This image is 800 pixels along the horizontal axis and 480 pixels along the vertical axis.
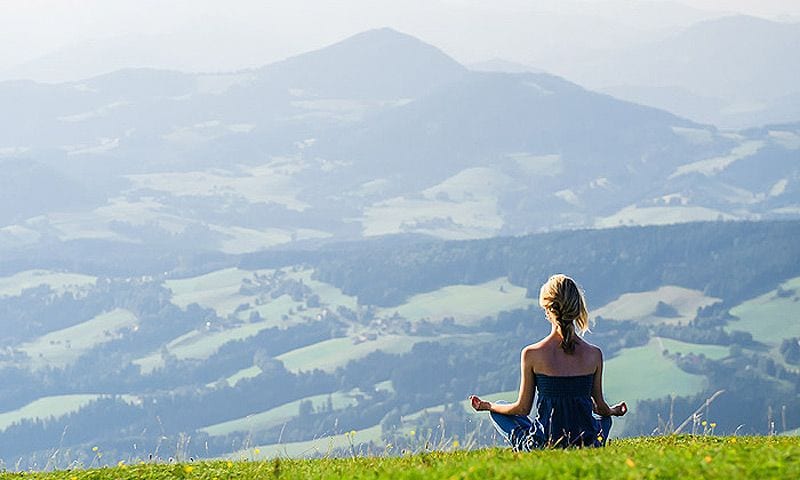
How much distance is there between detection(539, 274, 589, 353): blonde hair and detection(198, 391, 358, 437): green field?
518 ft

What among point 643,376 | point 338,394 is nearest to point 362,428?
point 338,394

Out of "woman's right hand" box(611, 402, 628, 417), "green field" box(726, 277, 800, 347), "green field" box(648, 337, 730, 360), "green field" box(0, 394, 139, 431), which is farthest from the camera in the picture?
"green field" box(0, 394, 139, 431)

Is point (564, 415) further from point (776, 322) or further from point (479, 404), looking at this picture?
point (776, 322)

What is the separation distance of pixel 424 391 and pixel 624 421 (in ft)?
209

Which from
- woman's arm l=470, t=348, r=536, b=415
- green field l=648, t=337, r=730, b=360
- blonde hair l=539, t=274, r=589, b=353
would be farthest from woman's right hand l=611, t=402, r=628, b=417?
green field l=648, t=337, r=730, b=360

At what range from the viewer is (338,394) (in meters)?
183

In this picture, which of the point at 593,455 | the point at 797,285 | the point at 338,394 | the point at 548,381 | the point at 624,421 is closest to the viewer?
the point at 593,455

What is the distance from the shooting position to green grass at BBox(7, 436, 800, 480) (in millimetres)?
8375

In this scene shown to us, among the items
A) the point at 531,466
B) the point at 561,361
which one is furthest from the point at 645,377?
the point at 531,466

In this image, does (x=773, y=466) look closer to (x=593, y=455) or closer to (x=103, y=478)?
(x=593, y=455)

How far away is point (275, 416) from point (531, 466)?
545ft

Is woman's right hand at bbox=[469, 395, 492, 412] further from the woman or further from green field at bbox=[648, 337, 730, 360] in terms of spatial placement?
green field at bbox=[648, 337, 730, 360]

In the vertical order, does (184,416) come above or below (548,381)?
below

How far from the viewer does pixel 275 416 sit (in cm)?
17225
